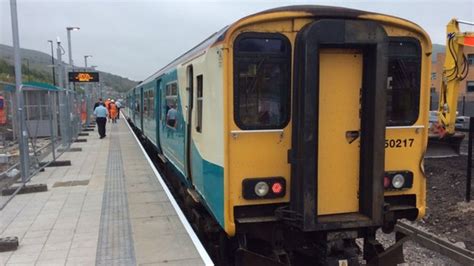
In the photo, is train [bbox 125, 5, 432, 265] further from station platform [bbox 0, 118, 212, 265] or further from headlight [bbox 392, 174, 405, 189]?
station platform [bbox 0, 118, 212, 265]

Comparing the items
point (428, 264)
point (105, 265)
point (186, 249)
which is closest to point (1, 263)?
point (105, 265)

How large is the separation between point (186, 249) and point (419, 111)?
3080mm

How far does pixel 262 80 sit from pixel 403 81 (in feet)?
5.20

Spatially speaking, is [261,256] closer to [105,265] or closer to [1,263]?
[105,265]

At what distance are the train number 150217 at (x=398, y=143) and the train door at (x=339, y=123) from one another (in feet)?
1.44

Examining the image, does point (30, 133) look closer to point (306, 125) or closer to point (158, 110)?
point (158, 110)

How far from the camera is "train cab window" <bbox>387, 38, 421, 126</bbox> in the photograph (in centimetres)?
499

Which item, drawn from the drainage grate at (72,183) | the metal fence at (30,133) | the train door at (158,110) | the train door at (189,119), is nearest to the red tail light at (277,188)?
the train door at (189,119)

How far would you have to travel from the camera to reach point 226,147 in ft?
15.0

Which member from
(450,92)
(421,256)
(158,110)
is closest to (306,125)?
(421,256)

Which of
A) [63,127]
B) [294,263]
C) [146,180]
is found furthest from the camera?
[63,127]

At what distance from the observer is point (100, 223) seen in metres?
6.89

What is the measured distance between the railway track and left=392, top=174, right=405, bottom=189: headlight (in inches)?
39.4

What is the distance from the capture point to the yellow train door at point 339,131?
461 cm
